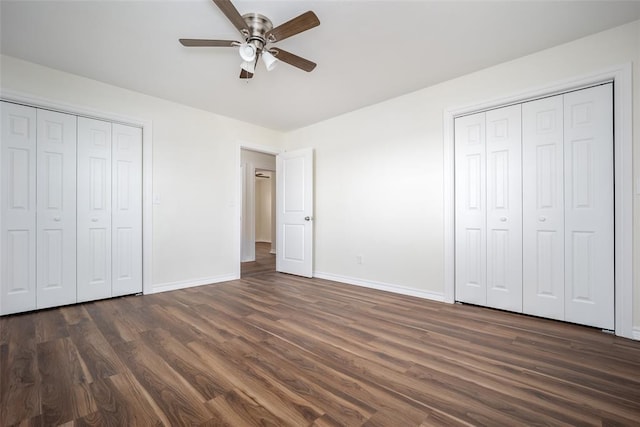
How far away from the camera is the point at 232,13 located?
1860 millimetres

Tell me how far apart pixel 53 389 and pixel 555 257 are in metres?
3.85

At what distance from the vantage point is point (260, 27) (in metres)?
2.15

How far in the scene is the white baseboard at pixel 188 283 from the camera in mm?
3626

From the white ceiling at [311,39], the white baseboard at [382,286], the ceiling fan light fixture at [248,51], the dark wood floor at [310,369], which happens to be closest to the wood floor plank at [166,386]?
the dark wood floor at [310,369]

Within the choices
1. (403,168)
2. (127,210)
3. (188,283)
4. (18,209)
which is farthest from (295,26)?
(188,283)

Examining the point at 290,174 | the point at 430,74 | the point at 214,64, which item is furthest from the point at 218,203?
the point at 430,74

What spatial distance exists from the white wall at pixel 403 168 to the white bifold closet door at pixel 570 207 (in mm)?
177

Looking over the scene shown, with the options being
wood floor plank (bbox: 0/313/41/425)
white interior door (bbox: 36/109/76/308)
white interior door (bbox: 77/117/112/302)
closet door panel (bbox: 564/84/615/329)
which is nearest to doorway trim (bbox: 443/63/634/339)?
closet door panel (bbox: 564/84/615/329)

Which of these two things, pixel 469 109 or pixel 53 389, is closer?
pixel 53 389

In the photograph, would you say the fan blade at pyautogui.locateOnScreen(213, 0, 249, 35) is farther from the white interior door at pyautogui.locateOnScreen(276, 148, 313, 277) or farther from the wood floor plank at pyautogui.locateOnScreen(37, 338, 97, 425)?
the white interior door at pyautogui.locateOnScreen(276, 148, 313, 277)

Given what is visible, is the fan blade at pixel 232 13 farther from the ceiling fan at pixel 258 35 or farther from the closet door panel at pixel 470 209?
the closet door panel at pixel 470 209

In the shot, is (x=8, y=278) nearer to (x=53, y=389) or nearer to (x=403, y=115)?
(x=53, y=389)

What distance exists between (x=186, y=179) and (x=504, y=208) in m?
3.92

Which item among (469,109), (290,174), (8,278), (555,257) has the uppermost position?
(469,109)
